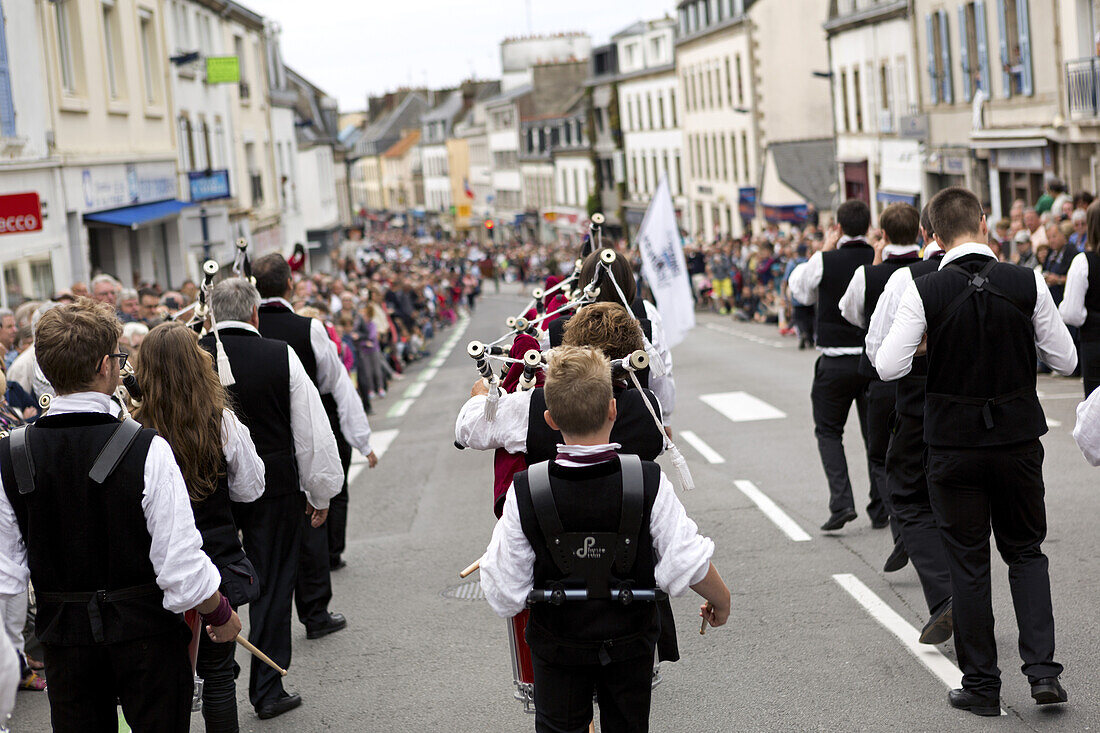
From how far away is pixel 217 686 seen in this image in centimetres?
534

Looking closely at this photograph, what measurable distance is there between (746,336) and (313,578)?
21.8 metres

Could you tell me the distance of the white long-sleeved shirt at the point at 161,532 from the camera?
4.16m

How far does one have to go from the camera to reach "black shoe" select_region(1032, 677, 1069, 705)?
544 centimetres

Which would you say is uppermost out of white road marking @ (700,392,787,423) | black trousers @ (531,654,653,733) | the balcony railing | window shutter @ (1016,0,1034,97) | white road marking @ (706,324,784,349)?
window shutter @ (1016,0,1034,97)

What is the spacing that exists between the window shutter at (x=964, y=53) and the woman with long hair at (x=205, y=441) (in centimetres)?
2914

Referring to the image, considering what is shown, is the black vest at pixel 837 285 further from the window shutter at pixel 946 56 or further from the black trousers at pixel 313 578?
the window shutter at pixel 946 56

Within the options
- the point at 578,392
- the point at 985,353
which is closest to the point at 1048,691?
the point at 985,353

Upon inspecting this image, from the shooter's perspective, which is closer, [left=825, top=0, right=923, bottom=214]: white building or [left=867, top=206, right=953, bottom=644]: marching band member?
[left=867, top=206, right=953, bottom=644]: marching band member

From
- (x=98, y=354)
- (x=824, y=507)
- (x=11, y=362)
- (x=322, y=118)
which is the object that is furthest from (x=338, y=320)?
(x=322, y=118)

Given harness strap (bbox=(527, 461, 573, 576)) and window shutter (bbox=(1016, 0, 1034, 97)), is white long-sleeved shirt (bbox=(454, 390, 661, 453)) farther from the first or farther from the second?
window shutter (bbox=(1016, 0, 1034, 97))

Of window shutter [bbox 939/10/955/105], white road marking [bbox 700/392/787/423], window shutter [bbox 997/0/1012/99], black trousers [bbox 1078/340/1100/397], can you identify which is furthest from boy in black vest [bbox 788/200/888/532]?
window shutter [bbox 939/10/955/105]

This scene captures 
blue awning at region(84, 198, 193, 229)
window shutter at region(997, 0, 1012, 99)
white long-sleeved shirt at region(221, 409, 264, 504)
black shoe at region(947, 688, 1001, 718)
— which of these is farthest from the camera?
window shutter at region(997, 0, 1012, 99)

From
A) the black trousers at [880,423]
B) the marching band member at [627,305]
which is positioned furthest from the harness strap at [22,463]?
the black trousers at [880,423]

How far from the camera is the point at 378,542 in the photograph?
10219 millimetres
